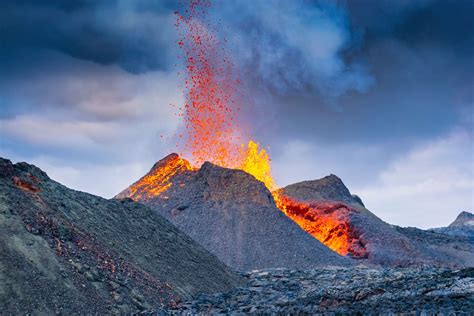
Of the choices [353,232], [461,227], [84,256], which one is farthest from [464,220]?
[84,256]

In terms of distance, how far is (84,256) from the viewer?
16.4 meters

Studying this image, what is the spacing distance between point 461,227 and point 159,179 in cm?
6351

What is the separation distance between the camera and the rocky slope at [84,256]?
543 inches

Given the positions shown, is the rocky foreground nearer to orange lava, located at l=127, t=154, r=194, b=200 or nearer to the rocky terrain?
orange lava, located at l=127, t=154, r=194, b=200

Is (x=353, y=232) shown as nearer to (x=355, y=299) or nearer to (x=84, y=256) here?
(x=355, y=299)

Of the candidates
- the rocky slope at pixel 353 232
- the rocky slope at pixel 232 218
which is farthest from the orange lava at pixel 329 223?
the rocky slope at pixel 232 218

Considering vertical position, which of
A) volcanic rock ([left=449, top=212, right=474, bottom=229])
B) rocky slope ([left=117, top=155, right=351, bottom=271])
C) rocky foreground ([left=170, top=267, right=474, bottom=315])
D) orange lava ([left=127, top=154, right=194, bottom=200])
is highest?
volcanic rock ([left=449, top=212, right=474, bottom=229])

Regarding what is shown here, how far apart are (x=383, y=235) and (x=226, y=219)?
53.7 ft

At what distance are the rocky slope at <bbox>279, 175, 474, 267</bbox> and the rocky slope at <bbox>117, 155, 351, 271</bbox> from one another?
318 inches

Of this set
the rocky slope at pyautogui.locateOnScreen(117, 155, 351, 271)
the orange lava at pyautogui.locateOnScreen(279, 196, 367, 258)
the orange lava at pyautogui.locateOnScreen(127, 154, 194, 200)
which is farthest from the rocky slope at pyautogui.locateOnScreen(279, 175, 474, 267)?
the orange lava at pyautogui.locateOnScreen(127, 154, 194, 200)

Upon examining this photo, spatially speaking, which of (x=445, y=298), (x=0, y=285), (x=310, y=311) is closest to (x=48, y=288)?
(x=0, y=285)

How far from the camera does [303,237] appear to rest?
3481 cm

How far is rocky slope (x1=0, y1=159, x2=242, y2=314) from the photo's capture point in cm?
1378

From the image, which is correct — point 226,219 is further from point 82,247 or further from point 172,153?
point 82,247
